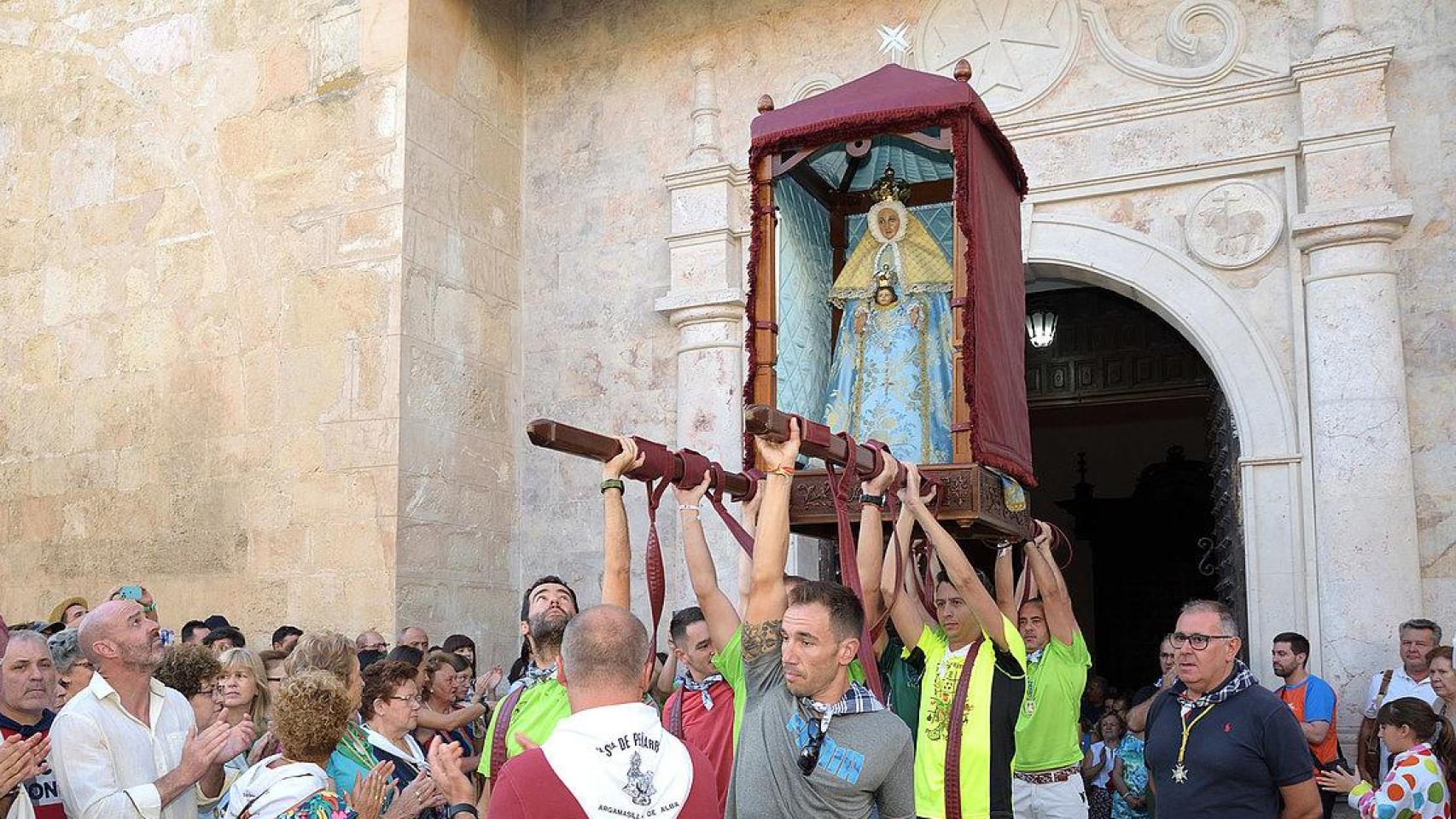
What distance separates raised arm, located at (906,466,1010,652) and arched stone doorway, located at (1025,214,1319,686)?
343cm

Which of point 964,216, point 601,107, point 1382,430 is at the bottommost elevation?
point 1382,430

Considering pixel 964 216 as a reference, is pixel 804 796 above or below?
below

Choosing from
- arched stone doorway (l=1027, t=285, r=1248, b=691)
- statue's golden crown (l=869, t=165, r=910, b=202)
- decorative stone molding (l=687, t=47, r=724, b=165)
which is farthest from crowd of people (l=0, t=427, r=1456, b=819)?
arched stone doorway (l=1027, t=285, r=1248, b=691)

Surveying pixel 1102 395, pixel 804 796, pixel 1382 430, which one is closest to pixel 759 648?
pixel 804 796

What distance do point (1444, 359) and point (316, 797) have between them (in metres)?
6.17

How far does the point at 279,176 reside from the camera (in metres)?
9.28

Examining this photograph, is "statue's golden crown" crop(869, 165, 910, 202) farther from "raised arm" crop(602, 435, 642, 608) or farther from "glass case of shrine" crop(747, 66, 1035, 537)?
"raised arm" crop(602, 435, 642, 608)

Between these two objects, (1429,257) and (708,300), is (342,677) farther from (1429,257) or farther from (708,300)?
(1429,257)

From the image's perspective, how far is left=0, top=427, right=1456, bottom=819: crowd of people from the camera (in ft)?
9.35

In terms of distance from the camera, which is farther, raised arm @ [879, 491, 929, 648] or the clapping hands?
raised arm @ [879, 491, 929, 648]

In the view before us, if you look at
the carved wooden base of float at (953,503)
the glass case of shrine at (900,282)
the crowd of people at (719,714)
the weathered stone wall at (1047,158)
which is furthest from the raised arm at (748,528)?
the weathered stone wall at (1047,158)

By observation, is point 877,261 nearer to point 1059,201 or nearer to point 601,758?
point 1059,201

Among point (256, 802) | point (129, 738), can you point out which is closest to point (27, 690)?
point (129, 738)

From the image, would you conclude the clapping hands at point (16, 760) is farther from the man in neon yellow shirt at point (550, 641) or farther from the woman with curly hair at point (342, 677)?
the man in neon yellow shirt at point (550, 641)
